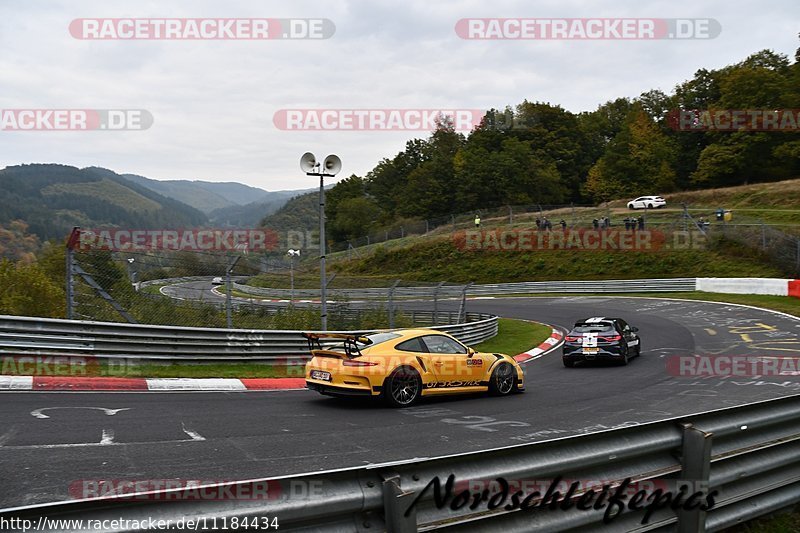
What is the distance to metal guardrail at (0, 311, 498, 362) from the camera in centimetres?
1170

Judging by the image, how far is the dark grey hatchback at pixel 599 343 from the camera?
1739 centimetres

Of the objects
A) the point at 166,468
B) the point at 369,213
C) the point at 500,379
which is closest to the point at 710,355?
the point at 500,379

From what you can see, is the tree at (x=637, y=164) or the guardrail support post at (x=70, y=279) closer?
the guardrail support post at (x=70, y=279)

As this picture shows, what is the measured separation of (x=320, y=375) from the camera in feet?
36.3

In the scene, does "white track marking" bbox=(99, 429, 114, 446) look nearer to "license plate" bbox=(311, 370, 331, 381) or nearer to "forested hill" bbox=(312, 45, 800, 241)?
"license plate" bbox=(311, 370, 331, 381)

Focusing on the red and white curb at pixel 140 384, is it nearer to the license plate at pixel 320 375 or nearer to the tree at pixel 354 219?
the license plate at pixel 320 375

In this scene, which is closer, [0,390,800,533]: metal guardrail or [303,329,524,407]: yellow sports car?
[0,390,800,533]: metal guardrail

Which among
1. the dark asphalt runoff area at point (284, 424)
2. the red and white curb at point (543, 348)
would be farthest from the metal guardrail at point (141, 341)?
the red and white curb at point (543, 348)

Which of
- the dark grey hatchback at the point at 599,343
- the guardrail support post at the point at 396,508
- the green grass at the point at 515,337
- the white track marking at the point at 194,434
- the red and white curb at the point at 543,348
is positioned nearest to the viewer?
the guardrail support post at the point at 396,508

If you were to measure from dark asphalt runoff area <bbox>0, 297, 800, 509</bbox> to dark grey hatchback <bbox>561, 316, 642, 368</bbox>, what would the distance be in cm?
82

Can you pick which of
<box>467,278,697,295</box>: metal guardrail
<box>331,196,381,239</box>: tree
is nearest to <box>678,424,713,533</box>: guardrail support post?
<box>467,278,697,295</box>: metal guardrail

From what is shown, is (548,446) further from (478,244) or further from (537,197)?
(537,197)

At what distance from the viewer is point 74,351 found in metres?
12.3

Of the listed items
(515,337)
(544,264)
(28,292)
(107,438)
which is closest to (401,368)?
(107,438)
